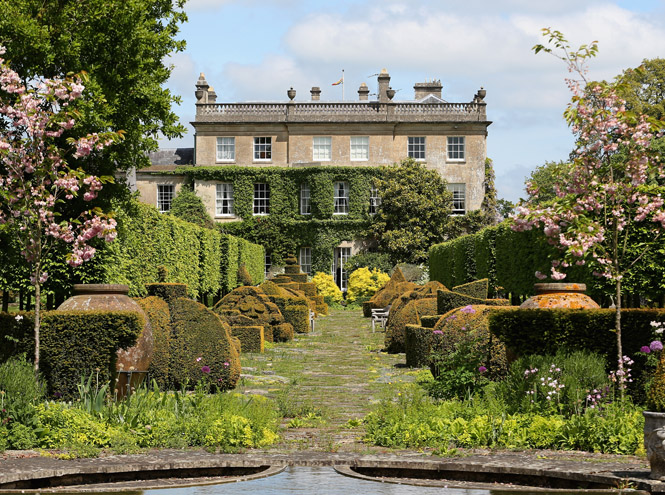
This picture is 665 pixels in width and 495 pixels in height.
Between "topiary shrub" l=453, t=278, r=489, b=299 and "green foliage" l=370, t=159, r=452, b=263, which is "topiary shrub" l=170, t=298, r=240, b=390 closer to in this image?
"topiary shrub" l=453, t=278, r=489, b=299

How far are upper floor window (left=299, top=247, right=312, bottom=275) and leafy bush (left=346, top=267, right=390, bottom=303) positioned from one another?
24.0 feet

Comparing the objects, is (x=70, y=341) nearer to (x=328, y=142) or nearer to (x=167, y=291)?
(x=167, y=291)

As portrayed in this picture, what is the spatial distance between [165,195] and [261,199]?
223 inches

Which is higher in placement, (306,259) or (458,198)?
(458,198)

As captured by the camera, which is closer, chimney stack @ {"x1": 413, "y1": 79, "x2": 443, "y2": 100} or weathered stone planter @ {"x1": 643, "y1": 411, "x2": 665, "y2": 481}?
weathered stone planter @ {"x1": 643, "y1": 411, "x2": 665, "y2": 481}

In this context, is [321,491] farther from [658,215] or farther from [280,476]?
[658,215]

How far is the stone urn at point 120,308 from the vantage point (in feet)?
37.3

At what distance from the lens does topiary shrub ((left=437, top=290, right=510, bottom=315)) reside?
51.3 feet

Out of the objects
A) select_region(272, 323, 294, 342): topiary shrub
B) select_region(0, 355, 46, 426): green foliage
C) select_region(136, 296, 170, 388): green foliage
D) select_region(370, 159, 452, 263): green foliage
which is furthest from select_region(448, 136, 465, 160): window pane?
select_region(0, 355, 46, 426): green foliage

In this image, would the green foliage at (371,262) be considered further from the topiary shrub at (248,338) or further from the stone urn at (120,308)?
the stone urn at (120,308)

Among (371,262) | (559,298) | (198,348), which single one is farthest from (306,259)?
(559,298)

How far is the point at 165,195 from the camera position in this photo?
5178cm

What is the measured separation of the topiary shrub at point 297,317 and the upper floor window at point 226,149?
2818cm

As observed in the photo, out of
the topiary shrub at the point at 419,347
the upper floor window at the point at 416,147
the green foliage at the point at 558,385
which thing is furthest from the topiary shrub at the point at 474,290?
the upper floor window at the point at 416,147
